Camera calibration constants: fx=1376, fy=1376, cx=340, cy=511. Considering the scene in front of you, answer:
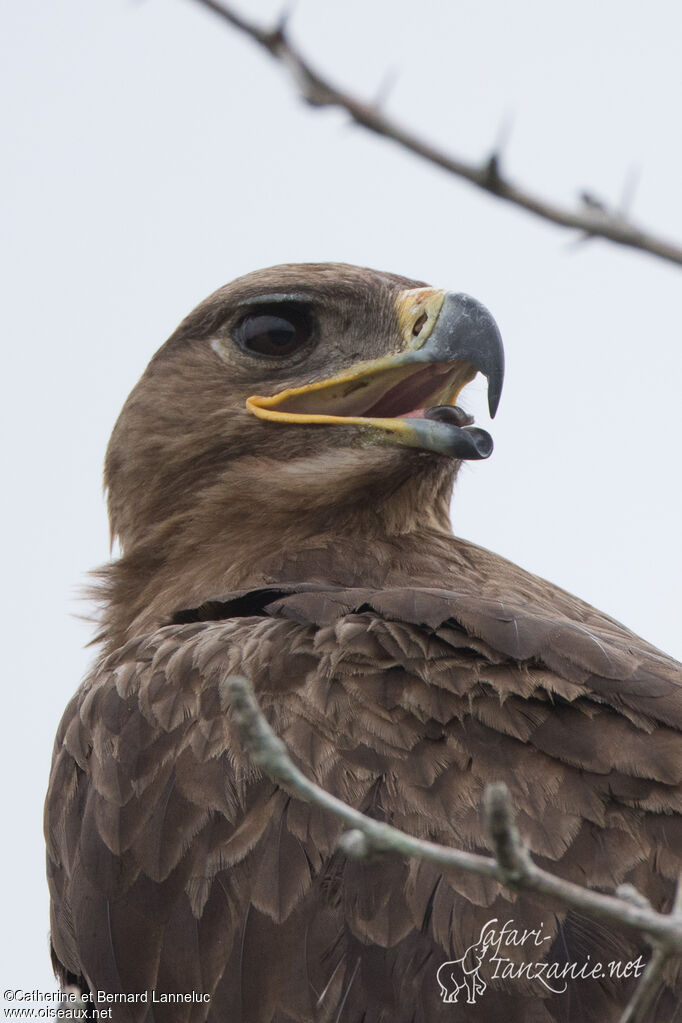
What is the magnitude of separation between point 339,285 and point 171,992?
103 inches

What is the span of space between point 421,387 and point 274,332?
2.07 ft

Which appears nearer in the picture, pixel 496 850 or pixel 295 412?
pixel 496 850

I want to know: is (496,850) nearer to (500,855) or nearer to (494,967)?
(500,855)

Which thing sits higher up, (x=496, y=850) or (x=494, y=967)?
(x=496, y=850)

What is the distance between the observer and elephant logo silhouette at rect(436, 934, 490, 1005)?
11.2 ft

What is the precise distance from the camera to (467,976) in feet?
11.2

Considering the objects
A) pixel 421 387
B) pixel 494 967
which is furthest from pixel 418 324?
pixel 494 967

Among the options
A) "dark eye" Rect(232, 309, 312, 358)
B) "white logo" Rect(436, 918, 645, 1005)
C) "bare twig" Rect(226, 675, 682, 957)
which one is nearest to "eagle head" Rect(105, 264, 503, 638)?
Answer: "dark eye" Rect(232, 309, 312, 358)

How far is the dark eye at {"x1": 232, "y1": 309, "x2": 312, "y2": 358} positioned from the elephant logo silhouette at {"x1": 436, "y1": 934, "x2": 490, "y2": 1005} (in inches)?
97.5

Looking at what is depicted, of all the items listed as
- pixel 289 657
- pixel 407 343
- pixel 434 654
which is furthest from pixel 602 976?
pixel 407 343

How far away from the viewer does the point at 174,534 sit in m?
5.23

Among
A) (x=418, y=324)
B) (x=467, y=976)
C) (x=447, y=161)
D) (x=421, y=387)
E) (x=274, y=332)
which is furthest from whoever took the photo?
(x=274, y=332)

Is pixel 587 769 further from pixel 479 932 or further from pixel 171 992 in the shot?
pixel 171 992

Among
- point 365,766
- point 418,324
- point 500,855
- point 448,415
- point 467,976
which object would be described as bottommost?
point 467,976
